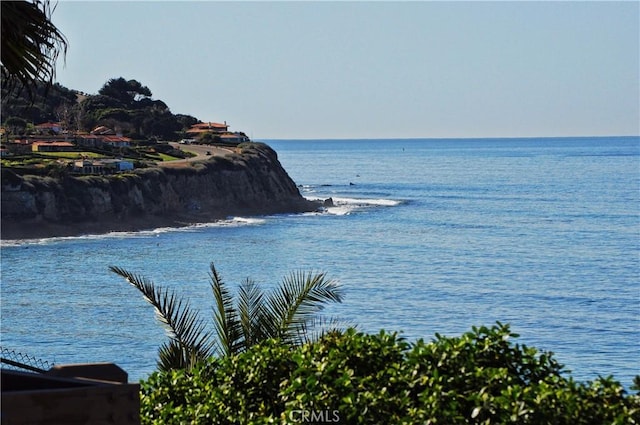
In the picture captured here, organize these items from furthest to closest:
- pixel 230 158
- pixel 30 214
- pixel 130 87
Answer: pixel 130 87, pixel 230 158, pixel 30 214

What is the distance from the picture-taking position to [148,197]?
3716 inches

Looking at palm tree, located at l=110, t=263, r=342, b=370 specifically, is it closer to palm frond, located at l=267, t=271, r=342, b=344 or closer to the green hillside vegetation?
palm frond, located at l=267, t=271, r=342, b=344

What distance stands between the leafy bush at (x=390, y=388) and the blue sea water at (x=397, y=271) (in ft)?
78.6

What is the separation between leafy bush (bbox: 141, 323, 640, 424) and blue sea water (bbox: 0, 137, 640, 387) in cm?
2396

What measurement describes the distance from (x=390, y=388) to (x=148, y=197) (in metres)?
87.8

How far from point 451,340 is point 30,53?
3.47m

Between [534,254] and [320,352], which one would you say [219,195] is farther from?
[320,352]

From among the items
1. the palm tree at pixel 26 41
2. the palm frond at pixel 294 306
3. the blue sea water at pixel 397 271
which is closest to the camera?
the palm tree at pixel 26 41

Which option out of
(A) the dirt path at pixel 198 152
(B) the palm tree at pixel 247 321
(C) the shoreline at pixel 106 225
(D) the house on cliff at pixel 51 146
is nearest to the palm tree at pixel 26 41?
(B) the palm tree at pixel 247 321

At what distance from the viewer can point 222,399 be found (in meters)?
8.77

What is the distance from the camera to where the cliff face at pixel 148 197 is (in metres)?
84.1

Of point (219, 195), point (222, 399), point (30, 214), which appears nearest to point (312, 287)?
point (222, 399)

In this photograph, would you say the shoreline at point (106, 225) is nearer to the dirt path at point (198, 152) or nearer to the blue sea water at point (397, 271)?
the blue sea water at point (397, 271)

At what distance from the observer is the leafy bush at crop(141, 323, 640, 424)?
6973 mm
